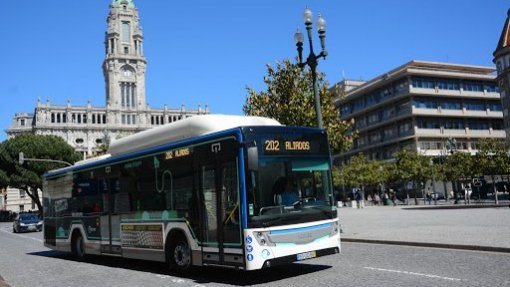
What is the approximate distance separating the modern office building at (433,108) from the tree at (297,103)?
166ft

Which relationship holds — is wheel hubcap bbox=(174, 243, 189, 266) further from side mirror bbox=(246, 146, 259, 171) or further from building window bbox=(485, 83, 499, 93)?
building window bbox=(485, 83, 499, 93)

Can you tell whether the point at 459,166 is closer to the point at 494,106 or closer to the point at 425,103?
the point at 425,103

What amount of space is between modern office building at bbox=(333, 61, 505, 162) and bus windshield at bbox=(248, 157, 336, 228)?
63.2 m

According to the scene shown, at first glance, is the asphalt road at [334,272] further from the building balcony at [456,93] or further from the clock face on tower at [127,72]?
the clock face on tower at [127,72]

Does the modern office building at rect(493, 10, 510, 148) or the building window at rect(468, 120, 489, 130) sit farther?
the building window at rect(468, 120, 489, 130)

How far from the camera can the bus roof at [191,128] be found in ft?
34.5

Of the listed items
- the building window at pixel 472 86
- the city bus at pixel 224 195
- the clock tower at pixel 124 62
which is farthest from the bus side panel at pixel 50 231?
the clock tower at pixel 124 62

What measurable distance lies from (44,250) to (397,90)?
62475mm

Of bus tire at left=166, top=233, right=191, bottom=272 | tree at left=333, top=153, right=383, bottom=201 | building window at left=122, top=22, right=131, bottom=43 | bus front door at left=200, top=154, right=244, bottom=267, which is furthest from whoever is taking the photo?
building window at left=122, top=22, right=131, bottom=43

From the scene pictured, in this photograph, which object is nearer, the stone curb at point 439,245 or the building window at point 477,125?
the stone curb at point 439,245

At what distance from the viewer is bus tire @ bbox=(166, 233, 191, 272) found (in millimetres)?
10523

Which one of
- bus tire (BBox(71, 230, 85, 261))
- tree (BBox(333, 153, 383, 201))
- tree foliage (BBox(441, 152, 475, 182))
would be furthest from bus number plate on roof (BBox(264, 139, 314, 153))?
tree (BBox(333, 153, 383, 201))

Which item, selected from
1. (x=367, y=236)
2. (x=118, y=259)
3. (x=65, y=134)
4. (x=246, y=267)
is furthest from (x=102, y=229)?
(x=65, y=134)

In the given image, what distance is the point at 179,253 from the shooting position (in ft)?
35.3
